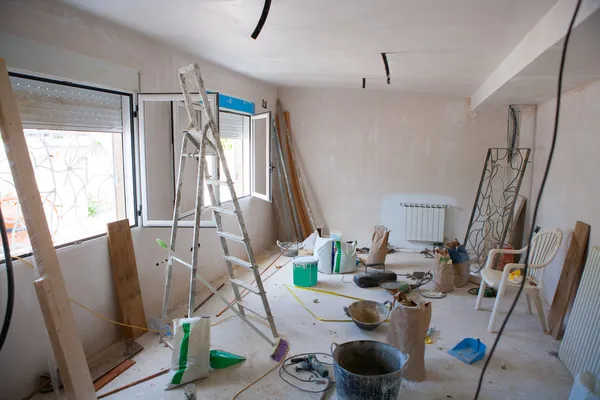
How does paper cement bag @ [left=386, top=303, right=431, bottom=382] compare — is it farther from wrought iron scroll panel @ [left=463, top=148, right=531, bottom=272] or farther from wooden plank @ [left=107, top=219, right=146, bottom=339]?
wrought iron scroll panel @ [left=463, top=148, right=531, bottom=272]

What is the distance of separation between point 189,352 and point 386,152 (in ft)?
14.2

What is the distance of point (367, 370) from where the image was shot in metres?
2.58

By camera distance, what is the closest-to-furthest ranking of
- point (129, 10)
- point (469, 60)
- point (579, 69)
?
1. point (129, 10)
2. point (579, 69)
3. point (469, 60)

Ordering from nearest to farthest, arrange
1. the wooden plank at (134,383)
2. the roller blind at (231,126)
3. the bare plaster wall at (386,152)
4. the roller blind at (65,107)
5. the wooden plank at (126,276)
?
the roller blind at (65,107)
the wooden plank at (134,383)
the wooden plank at (126,276)
the roller blind at (231,126)
the bare plaster wall at (386,152)

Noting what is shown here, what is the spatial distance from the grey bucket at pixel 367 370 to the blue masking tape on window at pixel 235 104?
3017 mm

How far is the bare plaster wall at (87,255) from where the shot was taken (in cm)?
227

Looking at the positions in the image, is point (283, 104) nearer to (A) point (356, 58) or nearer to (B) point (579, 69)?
(A) point (356, 58)

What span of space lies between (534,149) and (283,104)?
355 centimetres

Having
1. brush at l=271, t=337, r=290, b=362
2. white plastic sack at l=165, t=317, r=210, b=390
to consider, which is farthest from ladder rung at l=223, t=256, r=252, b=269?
brush at l=271, t=337, r=290, b=362

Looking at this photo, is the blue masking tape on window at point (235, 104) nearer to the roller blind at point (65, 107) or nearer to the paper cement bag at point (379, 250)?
the roller blind at point (65, 107)

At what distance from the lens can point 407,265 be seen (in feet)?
17.0

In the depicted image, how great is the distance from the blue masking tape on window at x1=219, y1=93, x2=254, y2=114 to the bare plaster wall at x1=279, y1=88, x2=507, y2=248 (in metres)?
1.17

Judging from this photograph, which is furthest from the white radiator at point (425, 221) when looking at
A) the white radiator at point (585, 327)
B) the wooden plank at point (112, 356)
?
the wooden plank at point (112, 356)

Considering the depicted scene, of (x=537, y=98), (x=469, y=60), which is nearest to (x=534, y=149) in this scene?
(x=537, y=98)
